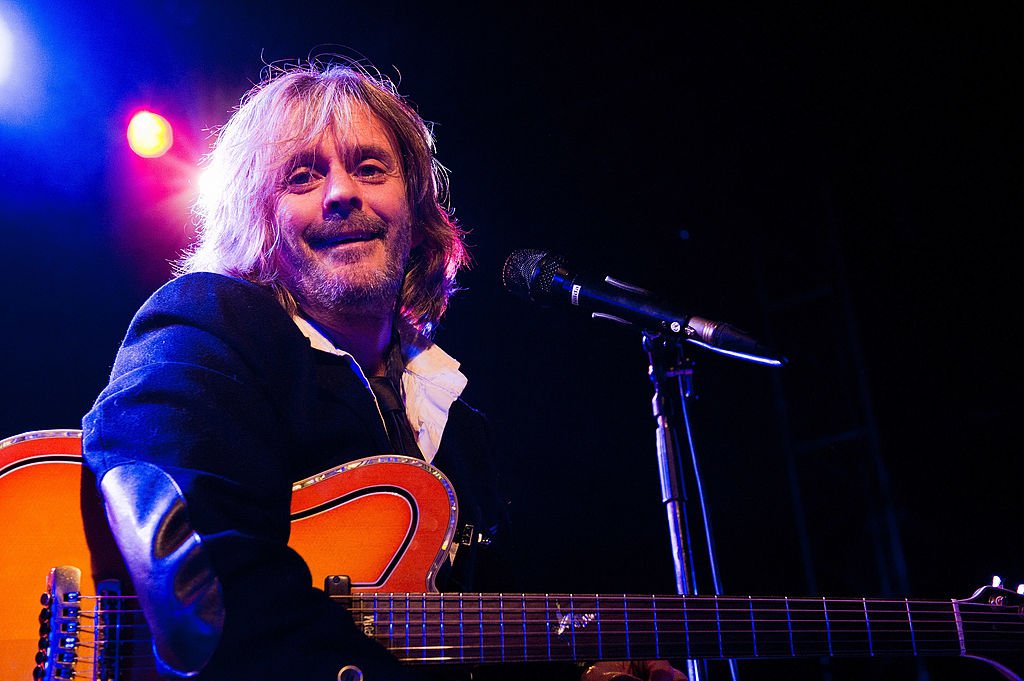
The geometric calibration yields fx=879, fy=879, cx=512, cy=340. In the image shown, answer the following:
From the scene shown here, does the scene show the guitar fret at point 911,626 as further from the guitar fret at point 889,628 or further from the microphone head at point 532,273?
the microphone head at point 532,273

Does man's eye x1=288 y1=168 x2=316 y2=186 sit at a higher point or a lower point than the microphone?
higher

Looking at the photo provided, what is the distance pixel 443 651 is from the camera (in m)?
2.15

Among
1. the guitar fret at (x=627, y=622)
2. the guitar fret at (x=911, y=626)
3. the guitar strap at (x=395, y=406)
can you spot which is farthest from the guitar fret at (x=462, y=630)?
the guitar fret at (x=911, y=626)

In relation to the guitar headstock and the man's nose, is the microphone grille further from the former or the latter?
the guitar headstock

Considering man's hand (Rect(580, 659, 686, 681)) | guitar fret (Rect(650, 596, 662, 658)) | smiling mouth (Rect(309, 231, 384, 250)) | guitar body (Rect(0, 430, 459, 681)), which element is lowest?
man's hand (Rect(580, 659, 686, 681))

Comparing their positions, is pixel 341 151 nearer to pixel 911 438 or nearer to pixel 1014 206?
pixel 911 438

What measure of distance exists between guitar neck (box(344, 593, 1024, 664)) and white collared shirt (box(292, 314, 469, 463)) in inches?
33.6

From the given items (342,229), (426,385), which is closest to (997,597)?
(426,385)

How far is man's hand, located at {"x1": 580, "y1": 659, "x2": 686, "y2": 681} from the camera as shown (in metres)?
2.76

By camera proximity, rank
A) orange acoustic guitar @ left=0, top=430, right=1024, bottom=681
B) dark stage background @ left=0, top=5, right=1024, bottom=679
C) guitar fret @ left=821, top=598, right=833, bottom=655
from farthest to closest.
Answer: dark stage background @ left=0, top=5, right=1024, bottom=679 → guitar fret @ left=821, top=598, right=833, bottom=655 → orange acoustic guitar @ left=0, top=430, right=1024, bottom=681

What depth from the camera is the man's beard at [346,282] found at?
3.06m

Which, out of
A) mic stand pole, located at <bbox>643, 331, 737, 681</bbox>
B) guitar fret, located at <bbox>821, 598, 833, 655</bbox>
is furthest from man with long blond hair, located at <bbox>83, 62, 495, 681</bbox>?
guitar fret, located at <bbox>821, 598, 833, 655</bbox>

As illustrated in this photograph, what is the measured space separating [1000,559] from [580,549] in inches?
105

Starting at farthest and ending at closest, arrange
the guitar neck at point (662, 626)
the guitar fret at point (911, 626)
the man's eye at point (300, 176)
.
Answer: the man's eye at point (300, 176) < the guitar fret at point (911, 626) < the guitar neck at point (662, 626)
